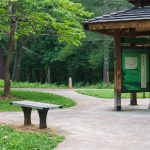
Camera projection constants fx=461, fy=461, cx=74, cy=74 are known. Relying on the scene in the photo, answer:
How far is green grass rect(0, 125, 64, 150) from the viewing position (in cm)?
880

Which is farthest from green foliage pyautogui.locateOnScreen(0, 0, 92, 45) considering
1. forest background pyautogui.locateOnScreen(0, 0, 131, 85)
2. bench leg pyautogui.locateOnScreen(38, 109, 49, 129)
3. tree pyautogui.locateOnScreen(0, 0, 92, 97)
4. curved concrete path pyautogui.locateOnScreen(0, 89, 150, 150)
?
forest background pyautogui.locateOnScreen(0, 0, 131, 85)

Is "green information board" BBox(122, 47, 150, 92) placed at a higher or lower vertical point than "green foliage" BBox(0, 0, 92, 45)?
lower

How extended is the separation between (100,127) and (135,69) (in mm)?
4961

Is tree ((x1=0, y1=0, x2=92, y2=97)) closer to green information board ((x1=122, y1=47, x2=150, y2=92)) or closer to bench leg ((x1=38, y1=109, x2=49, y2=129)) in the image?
green information board ((x1=122, y1=47, x2=150, y2=92))

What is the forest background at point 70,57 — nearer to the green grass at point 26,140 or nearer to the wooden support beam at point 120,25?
the wooden support beam at point 120,25

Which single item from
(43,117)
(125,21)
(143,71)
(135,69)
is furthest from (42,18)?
(43,117)

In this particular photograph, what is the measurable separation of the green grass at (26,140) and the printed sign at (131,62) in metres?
6.34

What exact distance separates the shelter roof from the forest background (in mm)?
23932

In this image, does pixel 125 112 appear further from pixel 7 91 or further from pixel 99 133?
pixel 7 91

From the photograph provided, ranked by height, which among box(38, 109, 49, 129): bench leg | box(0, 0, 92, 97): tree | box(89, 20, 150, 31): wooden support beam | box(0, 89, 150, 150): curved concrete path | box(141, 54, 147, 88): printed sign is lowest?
box(0, 89, 150, 150): curved concrete path

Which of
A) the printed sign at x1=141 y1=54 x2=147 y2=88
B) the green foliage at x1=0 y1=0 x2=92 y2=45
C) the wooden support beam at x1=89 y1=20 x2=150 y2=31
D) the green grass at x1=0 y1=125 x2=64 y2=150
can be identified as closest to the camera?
the green grass at x1=0 y1=125 x2=64 y2=150

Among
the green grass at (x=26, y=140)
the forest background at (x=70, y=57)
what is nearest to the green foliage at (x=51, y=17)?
the green grass at (x=26, y=140)

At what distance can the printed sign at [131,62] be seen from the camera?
627 inches

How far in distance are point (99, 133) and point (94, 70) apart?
3769 centimetres
